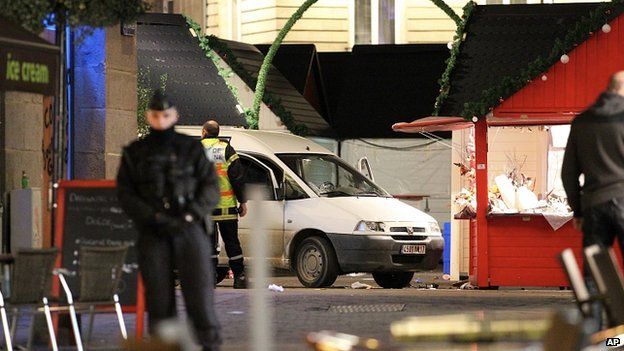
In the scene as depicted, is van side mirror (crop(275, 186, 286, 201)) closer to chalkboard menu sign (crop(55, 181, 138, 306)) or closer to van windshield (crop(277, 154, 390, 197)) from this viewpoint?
van windshield (crop(277, 154, 390, 197))

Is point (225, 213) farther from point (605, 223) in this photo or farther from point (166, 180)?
point (166, 180)

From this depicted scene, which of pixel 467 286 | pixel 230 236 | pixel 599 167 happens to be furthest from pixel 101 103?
pixel 467 286

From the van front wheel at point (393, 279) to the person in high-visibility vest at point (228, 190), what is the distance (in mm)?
2939

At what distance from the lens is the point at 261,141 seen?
2206 cm

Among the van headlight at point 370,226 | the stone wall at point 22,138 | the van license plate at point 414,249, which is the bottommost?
the van license plate at point 414,249

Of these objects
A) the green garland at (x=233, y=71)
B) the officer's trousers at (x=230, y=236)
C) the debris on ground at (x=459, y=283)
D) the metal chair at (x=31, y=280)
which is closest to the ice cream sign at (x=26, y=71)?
the metal chair at (x=31, y=280)

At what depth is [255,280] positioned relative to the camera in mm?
7879

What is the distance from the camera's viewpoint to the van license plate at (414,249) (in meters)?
21.0

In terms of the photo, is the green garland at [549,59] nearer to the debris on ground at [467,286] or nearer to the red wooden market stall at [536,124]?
the red wooden market stall at [536,124]

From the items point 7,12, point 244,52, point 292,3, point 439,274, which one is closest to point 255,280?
point 7,12

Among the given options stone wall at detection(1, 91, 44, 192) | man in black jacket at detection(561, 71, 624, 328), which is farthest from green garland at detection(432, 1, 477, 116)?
man in black jacket at detection(561, 71, 624, 328)

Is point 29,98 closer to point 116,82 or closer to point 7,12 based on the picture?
point 116,82

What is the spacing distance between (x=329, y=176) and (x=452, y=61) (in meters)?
2.58

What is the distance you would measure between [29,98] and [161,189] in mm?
6276
